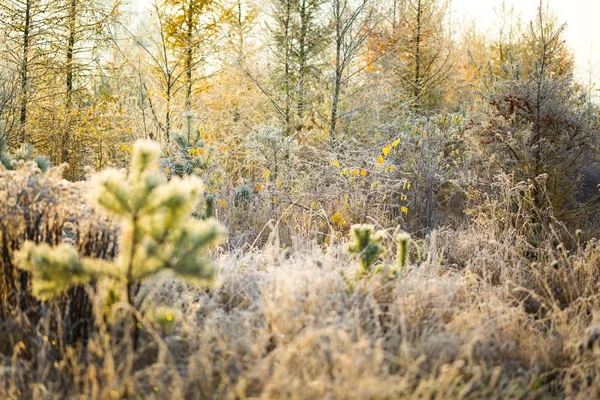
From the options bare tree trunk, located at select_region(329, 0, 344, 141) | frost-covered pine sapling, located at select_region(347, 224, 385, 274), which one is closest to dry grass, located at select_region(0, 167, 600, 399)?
frost-covered pine sapling, located at select_region(347, 224, 385, 274)

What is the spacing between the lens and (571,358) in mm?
2838

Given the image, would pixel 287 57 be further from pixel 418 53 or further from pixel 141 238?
pixel 141 238

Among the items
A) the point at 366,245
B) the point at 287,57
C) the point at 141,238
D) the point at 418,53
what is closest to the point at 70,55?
the point at 287,57

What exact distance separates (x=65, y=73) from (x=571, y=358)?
10.2m

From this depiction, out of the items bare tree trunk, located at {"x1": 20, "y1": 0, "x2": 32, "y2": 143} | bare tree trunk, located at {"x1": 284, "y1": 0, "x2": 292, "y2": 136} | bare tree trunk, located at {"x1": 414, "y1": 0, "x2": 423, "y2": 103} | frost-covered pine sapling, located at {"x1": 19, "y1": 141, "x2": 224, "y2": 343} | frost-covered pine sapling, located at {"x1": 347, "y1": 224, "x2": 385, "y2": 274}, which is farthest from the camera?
bare tree trunk, located at {"x1": 414, "y1": 0, "x2": 423, "y2": 103}

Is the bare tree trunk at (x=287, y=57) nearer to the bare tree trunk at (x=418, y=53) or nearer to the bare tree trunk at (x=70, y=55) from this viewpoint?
the bare tree trunk at (x=418, y=53)

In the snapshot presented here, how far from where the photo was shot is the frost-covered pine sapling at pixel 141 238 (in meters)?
2.21

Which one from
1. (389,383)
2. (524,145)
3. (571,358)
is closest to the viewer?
(389,383)

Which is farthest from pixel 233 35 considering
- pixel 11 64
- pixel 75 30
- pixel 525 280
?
pixel 525 280

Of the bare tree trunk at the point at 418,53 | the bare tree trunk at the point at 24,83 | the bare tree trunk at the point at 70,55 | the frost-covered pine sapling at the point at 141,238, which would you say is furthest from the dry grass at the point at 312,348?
the bare tree trunk at the point at 418,53

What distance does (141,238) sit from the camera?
2361mm

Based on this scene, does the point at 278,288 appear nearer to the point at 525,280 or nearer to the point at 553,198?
the point at 525,280

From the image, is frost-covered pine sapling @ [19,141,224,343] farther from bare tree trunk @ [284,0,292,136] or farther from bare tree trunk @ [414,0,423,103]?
bare tree trunk @ [414,0,423,103]

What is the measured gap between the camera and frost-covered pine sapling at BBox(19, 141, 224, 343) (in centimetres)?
221
